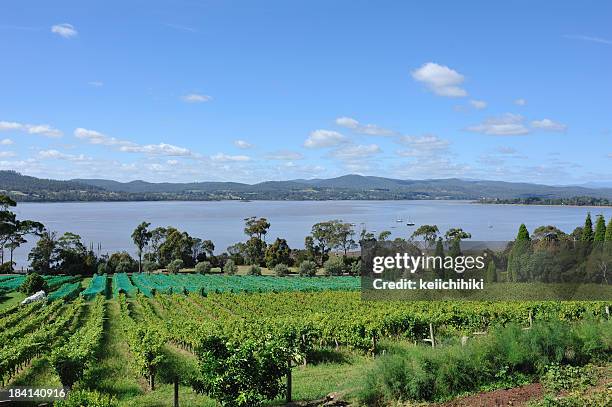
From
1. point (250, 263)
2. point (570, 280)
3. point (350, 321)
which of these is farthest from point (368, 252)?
point (250, 263)

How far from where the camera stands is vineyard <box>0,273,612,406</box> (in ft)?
39.0

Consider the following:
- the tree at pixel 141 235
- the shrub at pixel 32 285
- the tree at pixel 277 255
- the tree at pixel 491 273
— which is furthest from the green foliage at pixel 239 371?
the tree at pixel 141 235

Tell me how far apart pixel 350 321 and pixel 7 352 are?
1099cm

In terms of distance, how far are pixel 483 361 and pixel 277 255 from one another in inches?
2025

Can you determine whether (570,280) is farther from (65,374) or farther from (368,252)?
(65,374)

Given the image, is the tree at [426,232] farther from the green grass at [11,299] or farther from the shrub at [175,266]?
the green grass at [11,299]

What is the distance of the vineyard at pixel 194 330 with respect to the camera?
39.0 ft

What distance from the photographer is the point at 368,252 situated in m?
40.0

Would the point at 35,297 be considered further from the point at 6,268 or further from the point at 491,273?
the point at 491,273

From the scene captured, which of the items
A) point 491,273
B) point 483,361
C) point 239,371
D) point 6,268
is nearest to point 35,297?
point 6,268

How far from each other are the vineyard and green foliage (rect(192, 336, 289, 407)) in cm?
40

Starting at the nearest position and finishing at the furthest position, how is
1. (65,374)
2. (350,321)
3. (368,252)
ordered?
(65,374), (350,321), (368,252)

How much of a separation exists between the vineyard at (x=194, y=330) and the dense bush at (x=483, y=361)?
39 centimetres

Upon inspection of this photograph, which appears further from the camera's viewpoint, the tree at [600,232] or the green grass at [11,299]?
the tree at [600,232]
